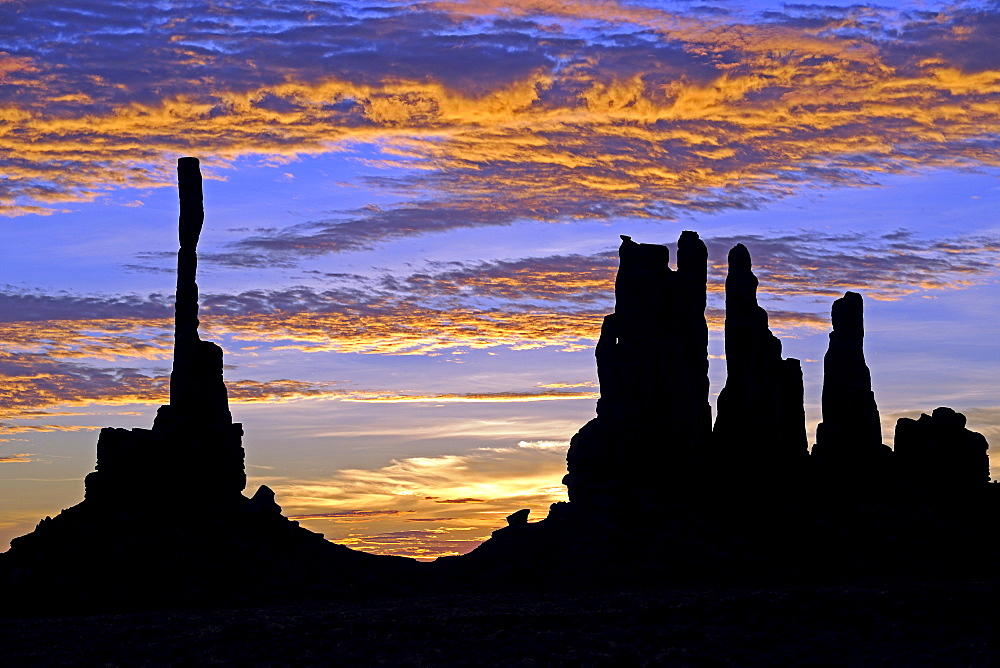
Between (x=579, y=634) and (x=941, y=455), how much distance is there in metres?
64.7

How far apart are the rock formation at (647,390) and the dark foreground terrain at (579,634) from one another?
95.3ft

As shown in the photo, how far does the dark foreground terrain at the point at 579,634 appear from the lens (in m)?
56.3

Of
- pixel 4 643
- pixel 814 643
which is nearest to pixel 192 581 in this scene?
pixel 4 643

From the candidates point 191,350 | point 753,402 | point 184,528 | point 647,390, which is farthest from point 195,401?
point 753,402

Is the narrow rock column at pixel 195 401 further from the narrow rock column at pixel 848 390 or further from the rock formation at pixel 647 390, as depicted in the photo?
the narrow rock column at pixel 848 390

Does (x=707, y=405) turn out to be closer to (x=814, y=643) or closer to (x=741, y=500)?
(x=741, y=500)

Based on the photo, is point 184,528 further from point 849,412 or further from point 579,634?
point 849,412

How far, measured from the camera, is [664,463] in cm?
10256

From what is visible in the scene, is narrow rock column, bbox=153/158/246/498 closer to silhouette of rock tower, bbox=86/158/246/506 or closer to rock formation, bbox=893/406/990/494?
silhouette of rock tower, bbox=86/158/246/506

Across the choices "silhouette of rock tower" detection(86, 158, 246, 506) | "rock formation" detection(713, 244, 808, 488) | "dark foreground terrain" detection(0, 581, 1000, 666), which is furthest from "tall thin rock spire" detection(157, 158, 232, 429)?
"rock formation" detection(713, 244, 808, 488)

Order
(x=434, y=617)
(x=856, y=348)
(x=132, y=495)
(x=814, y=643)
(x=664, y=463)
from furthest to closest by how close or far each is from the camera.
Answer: (x=856, y=348) < (x=664, y=463) < (x=132, y=495) < (x=434, y=617) < (x=814, y=643)

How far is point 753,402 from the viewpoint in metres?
108

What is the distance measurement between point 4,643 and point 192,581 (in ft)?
66.5

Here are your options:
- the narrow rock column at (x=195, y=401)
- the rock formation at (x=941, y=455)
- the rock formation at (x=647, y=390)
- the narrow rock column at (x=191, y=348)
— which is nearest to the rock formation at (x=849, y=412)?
the rock formation at (x=941, y=455)
